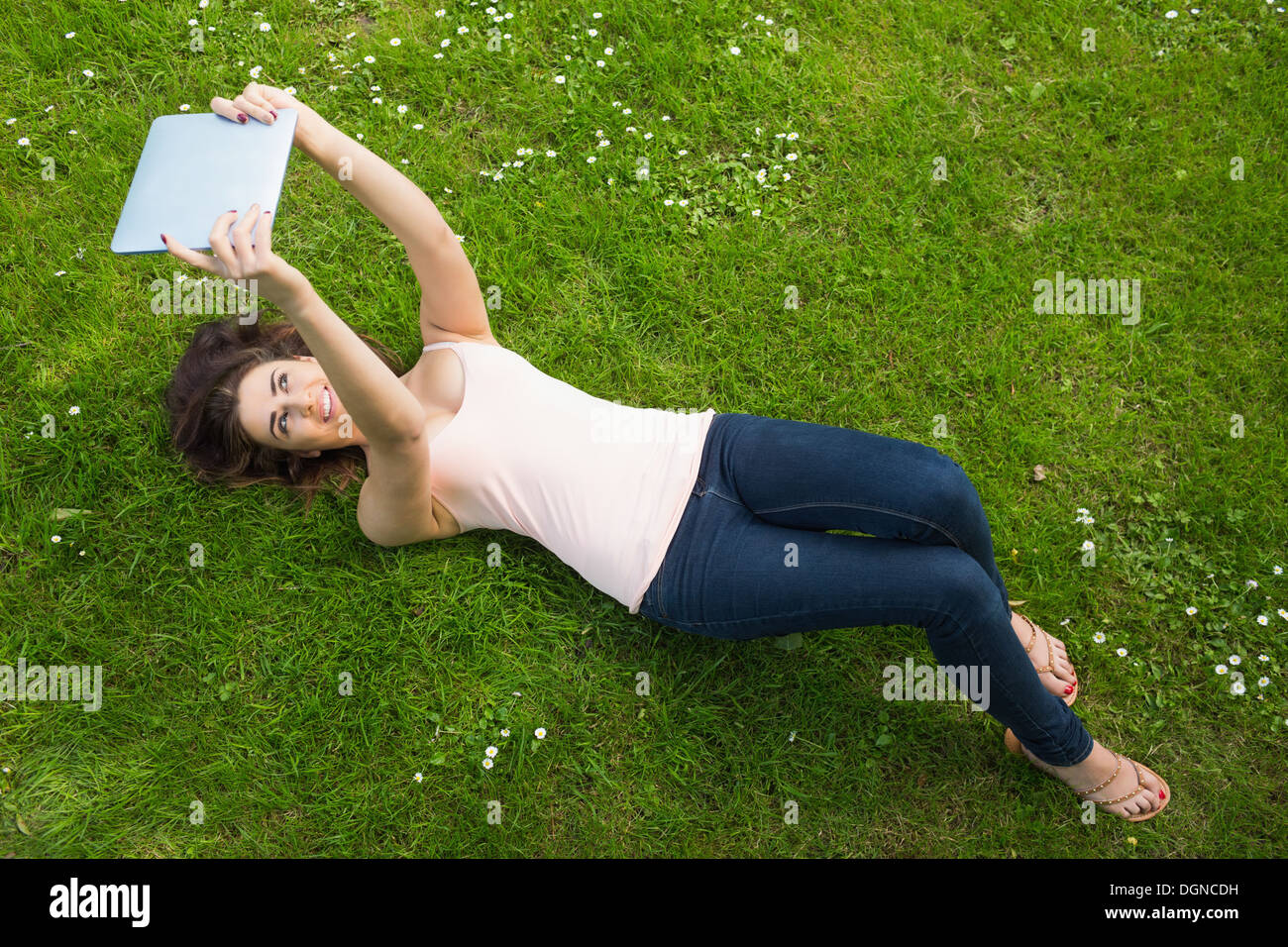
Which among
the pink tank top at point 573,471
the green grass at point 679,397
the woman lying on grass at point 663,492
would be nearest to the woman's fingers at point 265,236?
the woman lying on grass at point 663,492

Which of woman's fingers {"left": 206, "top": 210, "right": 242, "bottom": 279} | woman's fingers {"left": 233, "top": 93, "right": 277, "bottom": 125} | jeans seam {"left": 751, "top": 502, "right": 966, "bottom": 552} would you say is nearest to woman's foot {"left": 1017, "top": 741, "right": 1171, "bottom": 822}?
jeans seam {"left": 751, "top": 502, "right": 966, "bottom": 552}

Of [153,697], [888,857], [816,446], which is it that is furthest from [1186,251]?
[153,697]

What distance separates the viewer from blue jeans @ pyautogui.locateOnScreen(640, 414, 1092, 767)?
3.01m

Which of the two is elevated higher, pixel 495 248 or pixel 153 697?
pixel 495 248

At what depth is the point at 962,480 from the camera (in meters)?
3.13

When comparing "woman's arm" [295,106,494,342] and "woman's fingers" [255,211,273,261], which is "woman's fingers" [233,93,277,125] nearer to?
"woman's arm" [295,106,494,342]

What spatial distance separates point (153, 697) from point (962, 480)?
3.50 m

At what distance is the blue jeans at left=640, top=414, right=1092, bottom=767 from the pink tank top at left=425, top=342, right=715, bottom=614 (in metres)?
0.09

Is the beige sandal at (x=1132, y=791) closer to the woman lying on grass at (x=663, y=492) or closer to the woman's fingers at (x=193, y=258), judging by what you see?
the woman lying on grass at (x=663, y=492)

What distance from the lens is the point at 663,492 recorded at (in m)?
3.25

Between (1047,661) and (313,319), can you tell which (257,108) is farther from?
(1047,661)

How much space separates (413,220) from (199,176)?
2.37ft

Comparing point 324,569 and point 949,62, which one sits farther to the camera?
point 949,62
